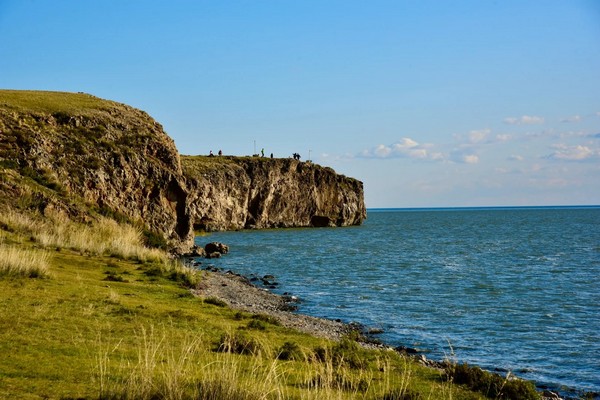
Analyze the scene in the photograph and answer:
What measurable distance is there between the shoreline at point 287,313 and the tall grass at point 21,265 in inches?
295

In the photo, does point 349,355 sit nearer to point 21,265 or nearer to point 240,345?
point 240,345

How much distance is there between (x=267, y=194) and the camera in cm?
14338

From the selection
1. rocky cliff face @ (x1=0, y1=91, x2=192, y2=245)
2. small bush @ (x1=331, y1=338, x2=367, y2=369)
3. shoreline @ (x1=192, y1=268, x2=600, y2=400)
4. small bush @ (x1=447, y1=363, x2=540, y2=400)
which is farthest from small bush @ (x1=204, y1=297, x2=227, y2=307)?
rocky cliff face @ (x1=0, y1=91, x2=192, y2=245)

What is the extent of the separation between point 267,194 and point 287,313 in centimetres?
11431

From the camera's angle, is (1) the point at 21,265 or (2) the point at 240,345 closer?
(2) the point at 240,345

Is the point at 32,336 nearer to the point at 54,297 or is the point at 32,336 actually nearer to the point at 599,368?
the point at 54,297

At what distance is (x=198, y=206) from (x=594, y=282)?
87243 mm

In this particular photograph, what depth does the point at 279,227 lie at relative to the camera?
492 feet

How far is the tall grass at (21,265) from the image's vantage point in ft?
77.3

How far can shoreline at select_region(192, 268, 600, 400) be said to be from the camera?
753 inches

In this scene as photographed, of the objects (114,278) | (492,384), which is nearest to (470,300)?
(492,384)

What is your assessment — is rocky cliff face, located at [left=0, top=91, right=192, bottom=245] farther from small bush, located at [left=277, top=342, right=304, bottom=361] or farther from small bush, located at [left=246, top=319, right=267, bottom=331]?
small bush, located at [left=277, top=342, right=304, bottom=361]

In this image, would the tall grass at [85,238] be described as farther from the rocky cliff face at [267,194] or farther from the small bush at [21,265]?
the rocky cliff face at [267,194]

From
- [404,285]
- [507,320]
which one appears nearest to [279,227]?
[404,285]
